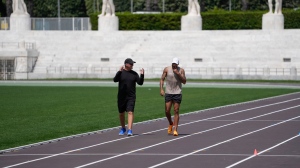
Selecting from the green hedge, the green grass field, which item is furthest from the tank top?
the green hedge

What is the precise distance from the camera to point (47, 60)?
226 feet

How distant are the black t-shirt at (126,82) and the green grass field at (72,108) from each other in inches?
69.3

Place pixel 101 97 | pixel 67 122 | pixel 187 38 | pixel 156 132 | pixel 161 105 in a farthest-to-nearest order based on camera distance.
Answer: pixel 187 38 < pixel 101 97 < pixel 161 105 < pixel 67 122 < pixel 156 132

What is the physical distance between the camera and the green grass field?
2362 centimetres

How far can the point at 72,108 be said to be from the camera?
32719 millimetres

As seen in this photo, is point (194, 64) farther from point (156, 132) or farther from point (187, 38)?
point (156, 132)

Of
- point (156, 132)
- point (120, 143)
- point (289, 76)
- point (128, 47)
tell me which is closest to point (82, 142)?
point (120, 143)

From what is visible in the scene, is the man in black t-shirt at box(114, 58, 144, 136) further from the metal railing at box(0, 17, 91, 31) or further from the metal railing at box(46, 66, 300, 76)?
the metal railing at box(0, 17, 91, 31)

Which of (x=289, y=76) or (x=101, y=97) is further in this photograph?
(x=289, y=76)

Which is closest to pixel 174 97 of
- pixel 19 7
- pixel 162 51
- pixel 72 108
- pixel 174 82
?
pixel 174 82

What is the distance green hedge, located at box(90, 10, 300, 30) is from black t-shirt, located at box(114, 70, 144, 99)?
52.1 m

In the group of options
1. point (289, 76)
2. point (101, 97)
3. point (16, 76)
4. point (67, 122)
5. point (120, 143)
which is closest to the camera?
point (120, 143)

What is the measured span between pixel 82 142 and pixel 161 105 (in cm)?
1395

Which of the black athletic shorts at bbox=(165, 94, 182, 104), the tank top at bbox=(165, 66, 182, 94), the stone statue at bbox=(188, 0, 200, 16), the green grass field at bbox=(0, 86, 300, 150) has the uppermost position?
the stone statue at bbox=(188, 0, 200, 16)
